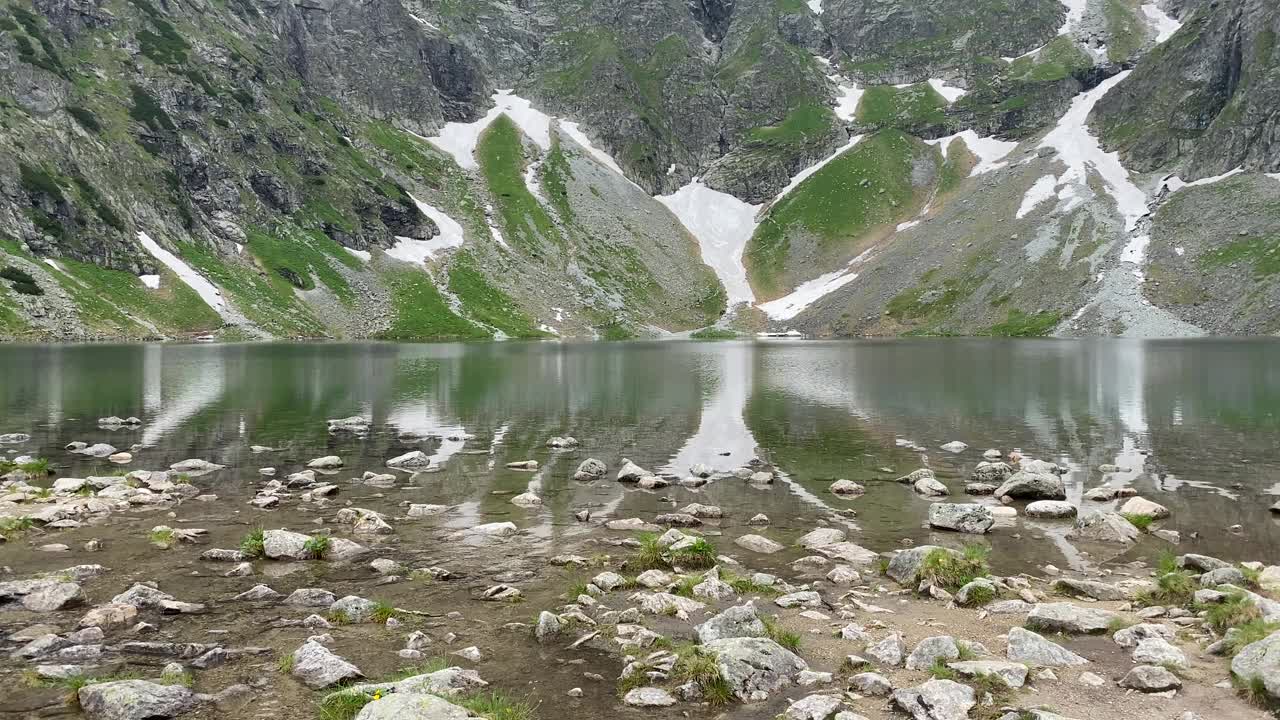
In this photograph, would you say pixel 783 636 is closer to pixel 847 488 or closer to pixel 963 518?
pixel 963 518

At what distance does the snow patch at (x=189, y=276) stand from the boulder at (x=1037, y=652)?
14793 centimetres

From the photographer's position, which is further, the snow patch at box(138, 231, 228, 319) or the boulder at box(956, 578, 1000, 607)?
the snow patch at box(138, 231, 228, 319)

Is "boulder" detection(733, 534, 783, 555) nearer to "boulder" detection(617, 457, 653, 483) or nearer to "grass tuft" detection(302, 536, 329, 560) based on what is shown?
"boulder" detection(617, 457, 653, 483)

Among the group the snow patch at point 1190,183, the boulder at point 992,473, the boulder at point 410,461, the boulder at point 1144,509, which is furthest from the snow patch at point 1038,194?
the boulder at point 410,461

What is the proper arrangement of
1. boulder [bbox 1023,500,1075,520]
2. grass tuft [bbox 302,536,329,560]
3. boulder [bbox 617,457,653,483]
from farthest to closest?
boulder [bbox 617,457,653,483], boulder [bbox 1023,500,1075,520], grass tuft [bbox 302,536,329,560]

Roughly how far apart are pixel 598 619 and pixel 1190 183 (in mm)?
197761

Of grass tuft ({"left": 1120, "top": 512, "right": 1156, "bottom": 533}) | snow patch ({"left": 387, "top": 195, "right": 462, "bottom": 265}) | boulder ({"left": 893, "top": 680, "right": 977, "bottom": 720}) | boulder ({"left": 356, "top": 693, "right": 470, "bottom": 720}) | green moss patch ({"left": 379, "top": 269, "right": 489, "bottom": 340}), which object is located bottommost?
boulder ({"left": 893, "top": 680, "right": 977, "bottom": 720})

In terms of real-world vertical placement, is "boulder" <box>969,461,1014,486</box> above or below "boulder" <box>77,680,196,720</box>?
above

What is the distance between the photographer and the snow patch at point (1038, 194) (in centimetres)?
16862

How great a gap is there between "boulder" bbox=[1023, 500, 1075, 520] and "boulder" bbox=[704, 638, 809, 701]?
14.9 metres

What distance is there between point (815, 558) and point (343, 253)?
169901mm

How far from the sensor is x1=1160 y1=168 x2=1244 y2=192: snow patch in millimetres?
157250

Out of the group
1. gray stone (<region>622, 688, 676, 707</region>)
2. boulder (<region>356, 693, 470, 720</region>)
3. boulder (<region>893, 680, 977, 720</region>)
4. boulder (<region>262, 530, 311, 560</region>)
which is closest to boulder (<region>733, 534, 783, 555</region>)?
boulder (<region>893, 680, 977, 720</region>)

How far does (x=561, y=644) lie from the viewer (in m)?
13.4
